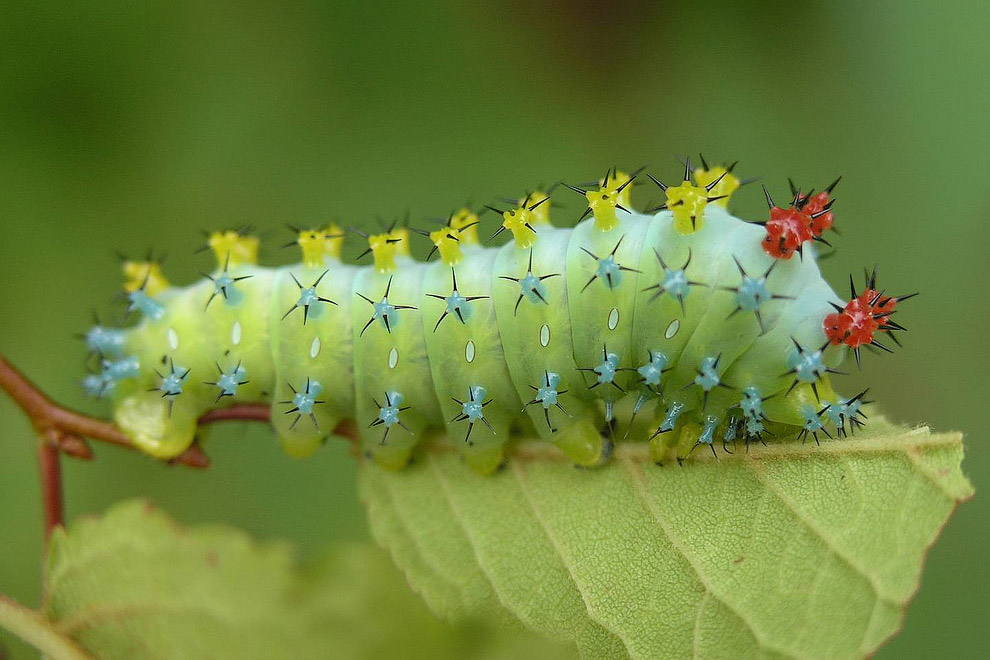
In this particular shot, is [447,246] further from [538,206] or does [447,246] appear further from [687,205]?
[687,205]

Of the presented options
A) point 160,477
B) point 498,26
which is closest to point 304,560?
point 160,477

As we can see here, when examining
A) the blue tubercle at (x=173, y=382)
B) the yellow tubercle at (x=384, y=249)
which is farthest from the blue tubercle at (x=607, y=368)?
the blue tubercle at (x=173, y=382)

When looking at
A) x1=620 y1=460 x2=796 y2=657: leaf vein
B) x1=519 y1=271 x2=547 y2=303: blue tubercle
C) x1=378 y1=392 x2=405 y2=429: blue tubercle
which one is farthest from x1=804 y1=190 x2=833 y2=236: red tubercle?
x1=378 y1=392 x2=405 y2=429: blue tubercle

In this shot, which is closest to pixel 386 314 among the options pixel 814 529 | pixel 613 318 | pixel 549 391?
pixel 549 391

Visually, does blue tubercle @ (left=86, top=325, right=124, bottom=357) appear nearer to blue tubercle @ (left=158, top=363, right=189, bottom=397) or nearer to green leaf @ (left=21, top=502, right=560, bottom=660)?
blue tubercle @ (left=158, top=363, right=189, bottom=397)

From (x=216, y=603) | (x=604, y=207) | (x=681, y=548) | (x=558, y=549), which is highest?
(x=604, y=207)

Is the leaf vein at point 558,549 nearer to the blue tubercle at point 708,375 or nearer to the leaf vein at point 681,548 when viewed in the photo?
the leaf vein at point 681,548

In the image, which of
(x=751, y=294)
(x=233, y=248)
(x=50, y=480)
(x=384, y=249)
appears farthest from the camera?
(x=233, y=248)
